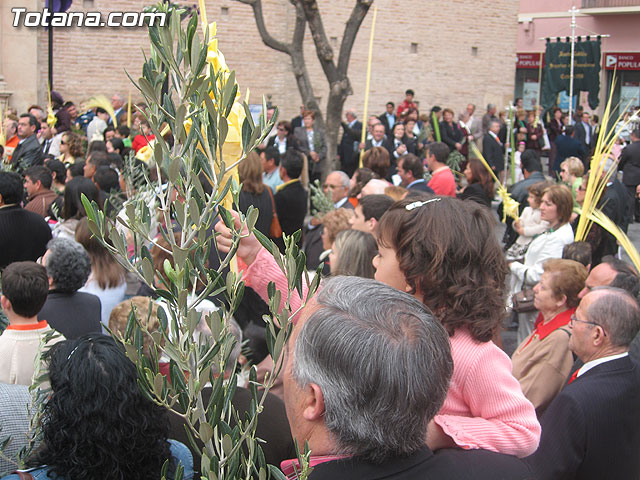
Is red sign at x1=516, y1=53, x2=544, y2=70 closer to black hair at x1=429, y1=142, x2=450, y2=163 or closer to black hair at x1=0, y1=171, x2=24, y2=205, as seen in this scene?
black hair at x1=429, y1=142, x2=450, y2=163

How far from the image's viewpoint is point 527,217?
639 cm

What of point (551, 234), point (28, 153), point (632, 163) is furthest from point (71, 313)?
point (632, 163)

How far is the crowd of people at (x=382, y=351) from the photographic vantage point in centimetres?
150

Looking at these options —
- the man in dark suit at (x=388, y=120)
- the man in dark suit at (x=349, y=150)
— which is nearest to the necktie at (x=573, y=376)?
the man in dark suit at (x=349, y=150)

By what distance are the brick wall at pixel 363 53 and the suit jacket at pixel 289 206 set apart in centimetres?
1175

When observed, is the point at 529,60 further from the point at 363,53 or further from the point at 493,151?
the point at 493,151

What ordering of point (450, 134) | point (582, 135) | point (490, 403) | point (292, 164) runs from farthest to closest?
point (582, 135), point (450, 134), point (292, 164), point (490, 403)

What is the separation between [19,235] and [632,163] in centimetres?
894

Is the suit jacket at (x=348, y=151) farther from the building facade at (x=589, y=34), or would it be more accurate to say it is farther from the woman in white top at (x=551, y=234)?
the building facade at (x=589, y=34)

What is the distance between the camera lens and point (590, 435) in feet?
9.39

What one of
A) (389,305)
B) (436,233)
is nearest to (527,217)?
(436,233)

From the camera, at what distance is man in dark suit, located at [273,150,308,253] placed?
6672 millimetres

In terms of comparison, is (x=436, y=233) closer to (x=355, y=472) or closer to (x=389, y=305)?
(x=389, y=305)

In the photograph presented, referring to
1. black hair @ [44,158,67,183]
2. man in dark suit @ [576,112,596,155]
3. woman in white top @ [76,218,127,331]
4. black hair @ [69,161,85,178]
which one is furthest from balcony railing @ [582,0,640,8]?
woman in white top @ [76,218,127,331]
